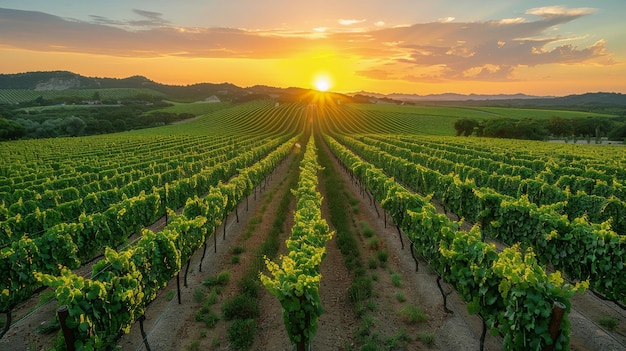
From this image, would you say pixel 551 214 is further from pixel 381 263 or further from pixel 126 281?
pixel 126 281

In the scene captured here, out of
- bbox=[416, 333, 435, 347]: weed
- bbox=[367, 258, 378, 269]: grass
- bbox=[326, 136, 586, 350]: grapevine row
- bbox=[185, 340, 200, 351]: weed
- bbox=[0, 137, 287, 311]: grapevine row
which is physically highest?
bbox=[326, 136, 586, 350]: grapevine row

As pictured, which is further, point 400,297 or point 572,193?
point 572,193

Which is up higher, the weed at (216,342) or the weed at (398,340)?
the weed at (398,340)

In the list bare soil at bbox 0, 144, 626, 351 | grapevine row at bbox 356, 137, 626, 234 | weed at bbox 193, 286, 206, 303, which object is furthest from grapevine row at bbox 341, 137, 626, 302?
weed at bbox 193, 286, 206, 303

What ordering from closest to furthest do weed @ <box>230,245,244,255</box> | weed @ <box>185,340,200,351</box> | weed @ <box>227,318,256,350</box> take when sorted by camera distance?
weed @ <box>185,340,200,351</box>, weed @ <box>227,318,256,350</box>, weed @ <box>230,245,244,255</box>

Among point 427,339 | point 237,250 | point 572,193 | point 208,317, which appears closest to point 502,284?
point 427,339

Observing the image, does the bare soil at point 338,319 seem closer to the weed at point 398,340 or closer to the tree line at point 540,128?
the weed at point 398,340

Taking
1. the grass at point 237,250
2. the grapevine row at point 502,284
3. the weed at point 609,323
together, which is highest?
the grapevine row at point 502,284

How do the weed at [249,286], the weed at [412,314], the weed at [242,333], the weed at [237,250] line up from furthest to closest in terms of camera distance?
the weed at [237,250], the weed at [249,286], the weed at [412,314], the weed at [242,333]

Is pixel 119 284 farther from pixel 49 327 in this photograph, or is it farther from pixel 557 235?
pixel 557 235

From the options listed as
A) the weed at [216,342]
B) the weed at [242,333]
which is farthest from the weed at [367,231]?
the weed at [216,342]

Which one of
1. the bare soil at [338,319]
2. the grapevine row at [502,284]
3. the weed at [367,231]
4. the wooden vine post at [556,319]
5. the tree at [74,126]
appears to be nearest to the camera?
the wooden vine post at [556,319]

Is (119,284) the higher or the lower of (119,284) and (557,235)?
the lower

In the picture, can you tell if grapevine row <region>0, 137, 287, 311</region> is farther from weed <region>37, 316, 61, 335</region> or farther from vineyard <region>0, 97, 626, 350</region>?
weed <region>37, 316, 61, 335</region>
